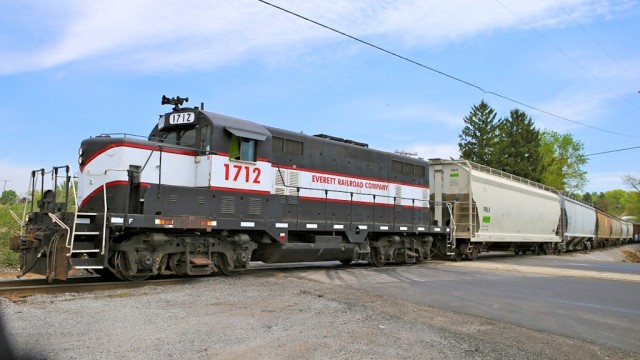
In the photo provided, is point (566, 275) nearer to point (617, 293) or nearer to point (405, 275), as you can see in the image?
point (617, 293)

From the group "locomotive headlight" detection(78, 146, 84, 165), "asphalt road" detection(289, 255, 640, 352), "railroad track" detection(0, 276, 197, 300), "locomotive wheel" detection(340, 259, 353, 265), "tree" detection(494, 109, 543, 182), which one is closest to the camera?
"asphalt road" detection(289, 255, 640, 352)

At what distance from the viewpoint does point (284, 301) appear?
27.0ft

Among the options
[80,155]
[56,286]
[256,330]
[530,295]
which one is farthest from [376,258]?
[256,330]

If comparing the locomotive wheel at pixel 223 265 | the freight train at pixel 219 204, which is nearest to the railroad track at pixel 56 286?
the freight train at pixel 219 204

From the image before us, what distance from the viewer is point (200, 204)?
10.6 m

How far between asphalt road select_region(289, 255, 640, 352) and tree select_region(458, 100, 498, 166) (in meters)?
47.8

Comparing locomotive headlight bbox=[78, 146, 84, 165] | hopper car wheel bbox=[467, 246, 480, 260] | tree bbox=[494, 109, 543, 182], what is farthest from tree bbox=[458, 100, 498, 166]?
locomotive headlight bbox=[78, 146, 84, 165]

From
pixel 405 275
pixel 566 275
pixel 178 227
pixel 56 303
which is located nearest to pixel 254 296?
pixel 178 227

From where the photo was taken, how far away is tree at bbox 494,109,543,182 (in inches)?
2259

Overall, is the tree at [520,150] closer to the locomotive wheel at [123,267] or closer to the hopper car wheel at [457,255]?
the hopper car wheel at [457,255]

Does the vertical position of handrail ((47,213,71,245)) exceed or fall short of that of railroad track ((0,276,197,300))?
it exceeds it

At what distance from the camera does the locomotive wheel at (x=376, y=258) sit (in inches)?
626

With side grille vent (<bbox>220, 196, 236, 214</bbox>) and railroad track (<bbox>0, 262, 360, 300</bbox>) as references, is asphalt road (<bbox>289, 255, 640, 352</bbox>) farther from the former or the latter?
railroad track (<bbox>0, 262, 360, 300</bbox>)

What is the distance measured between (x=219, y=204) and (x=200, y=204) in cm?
46
